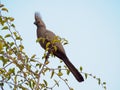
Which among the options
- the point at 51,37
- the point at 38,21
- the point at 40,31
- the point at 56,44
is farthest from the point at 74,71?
the point at 38,21

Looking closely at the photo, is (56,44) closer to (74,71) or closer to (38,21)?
(74,71)

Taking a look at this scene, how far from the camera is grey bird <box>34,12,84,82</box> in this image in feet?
11.5

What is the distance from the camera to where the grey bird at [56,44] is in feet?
11.5

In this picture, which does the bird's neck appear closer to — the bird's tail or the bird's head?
the bird's head

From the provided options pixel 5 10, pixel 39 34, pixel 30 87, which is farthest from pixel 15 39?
pixel 39 34

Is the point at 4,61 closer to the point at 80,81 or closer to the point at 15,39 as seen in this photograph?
the point at 15,39

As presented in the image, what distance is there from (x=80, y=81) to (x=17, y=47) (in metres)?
1.08

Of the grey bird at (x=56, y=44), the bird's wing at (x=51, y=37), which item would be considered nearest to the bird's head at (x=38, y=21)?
the grey bird at (x=56, y=44)

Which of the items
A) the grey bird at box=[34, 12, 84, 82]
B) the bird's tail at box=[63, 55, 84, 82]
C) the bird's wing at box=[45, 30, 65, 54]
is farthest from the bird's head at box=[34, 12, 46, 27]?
the bird's tail at box=[63, 55, 84, 82]

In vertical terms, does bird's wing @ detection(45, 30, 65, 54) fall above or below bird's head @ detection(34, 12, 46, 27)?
A: below

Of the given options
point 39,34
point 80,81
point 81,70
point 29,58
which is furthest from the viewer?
point 39,34

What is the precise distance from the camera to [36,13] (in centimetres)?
439

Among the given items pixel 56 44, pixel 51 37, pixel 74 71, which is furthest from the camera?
pixel 51 37

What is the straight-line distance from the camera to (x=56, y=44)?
3885 millimetres
